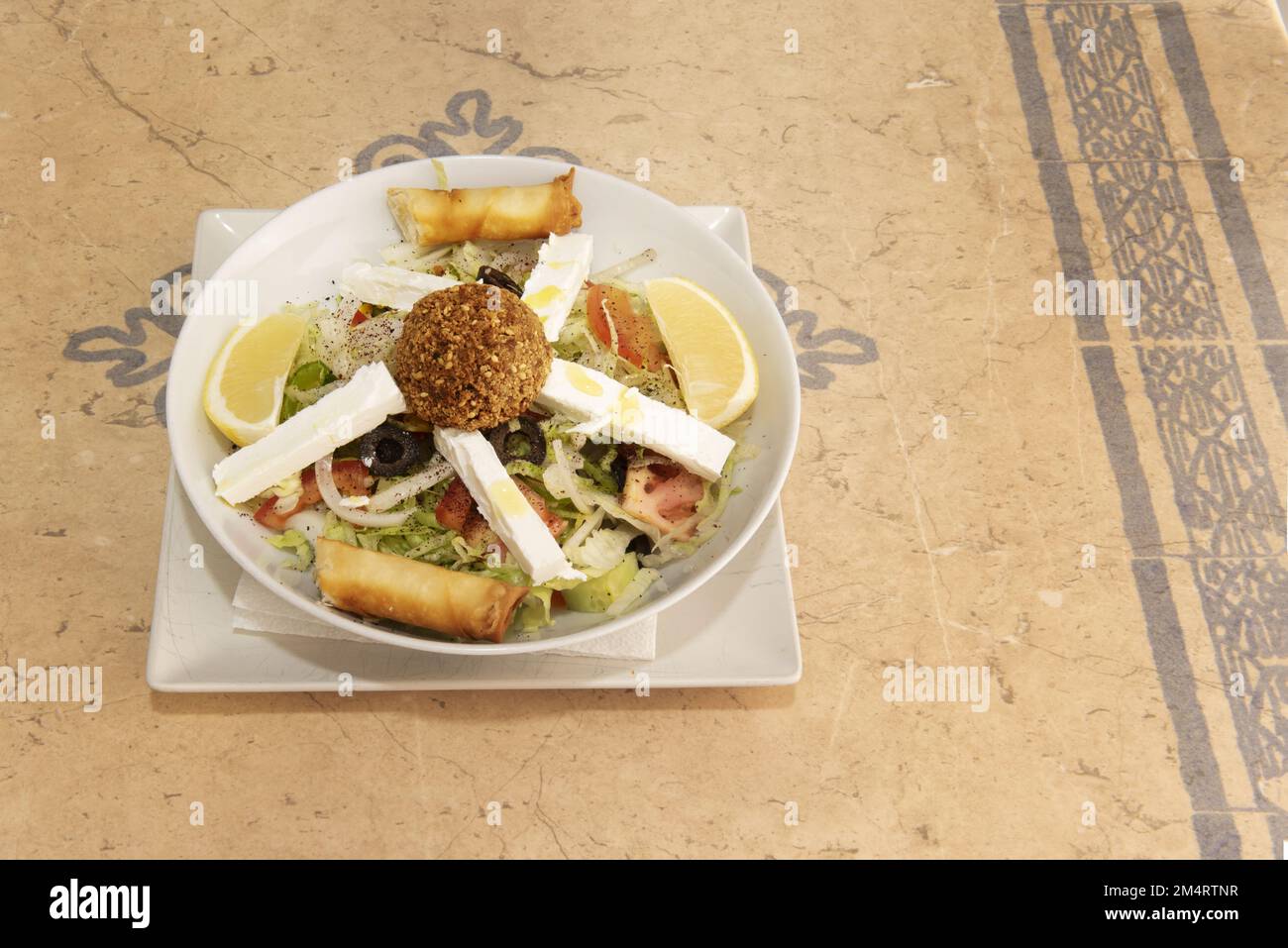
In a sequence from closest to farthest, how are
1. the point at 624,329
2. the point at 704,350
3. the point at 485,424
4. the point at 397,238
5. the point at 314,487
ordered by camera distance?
the point at 485,424
the point at 314,487
the point at 704,350
the point at 624,329
the point at 397,238

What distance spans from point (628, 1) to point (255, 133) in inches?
52.2

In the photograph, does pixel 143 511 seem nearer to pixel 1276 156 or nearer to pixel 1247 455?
pixel 1247 455

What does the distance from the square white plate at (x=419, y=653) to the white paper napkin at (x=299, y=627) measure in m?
0.02

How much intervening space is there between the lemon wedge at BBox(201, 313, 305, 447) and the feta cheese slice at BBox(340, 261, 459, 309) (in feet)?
0.52

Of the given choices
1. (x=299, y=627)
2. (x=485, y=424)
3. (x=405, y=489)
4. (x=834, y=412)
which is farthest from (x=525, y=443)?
(x=834, y=412)

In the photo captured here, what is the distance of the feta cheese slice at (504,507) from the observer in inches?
79.3

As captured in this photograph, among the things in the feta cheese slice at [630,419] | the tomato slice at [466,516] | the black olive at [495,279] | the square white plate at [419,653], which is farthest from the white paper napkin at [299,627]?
the black olive at [495,279]

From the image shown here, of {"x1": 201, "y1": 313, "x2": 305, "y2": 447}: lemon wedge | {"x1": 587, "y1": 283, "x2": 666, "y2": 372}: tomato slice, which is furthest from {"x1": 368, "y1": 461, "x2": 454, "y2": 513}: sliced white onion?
{"x1": 587, "y1": 283, "x2": 666, "y2": 372}: tomato slice

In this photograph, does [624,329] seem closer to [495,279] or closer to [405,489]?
[495,279]

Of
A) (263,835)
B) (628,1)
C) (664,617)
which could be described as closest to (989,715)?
(664,617)

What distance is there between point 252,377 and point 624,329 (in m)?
0.84

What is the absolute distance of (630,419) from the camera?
215cm

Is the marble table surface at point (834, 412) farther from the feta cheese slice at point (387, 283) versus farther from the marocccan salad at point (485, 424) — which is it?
the feta cheese slice at point (387, 283)

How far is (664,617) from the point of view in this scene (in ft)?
7.18
